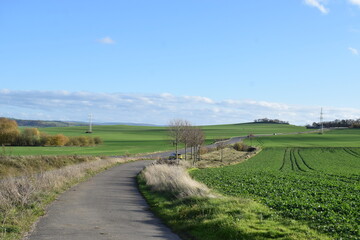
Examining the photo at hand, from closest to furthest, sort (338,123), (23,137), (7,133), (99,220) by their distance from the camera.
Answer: (99,220) → (7,133) → (23,137) → (338,123)

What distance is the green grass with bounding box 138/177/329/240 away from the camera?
11242mm

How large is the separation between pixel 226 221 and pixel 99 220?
4542mm

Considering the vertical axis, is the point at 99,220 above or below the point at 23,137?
below

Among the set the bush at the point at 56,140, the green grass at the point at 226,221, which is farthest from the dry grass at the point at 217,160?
the bush at the point at 56,140

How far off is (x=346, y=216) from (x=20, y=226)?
1052 cm

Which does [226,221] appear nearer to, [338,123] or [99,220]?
[99,220]

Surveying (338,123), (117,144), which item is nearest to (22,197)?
(117,144)

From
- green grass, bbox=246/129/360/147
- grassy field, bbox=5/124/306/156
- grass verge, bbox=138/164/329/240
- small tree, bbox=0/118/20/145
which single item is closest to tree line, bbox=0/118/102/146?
small tree, bbox=0/118/20/145

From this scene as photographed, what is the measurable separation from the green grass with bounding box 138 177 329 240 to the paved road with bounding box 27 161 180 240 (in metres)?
0.62

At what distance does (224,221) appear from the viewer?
41.3ft

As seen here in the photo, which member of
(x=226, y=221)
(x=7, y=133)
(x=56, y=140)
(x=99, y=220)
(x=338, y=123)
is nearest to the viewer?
(x=226, y=221)

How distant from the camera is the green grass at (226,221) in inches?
443

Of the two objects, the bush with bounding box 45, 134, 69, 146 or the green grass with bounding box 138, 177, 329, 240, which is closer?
the green grass with bounding box 138, 177, 329, 240

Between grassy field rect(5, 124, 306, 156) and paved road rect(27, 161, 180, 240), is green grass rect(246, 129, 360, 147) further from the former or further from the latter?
paved road rect(27, 161, 180, 240)
